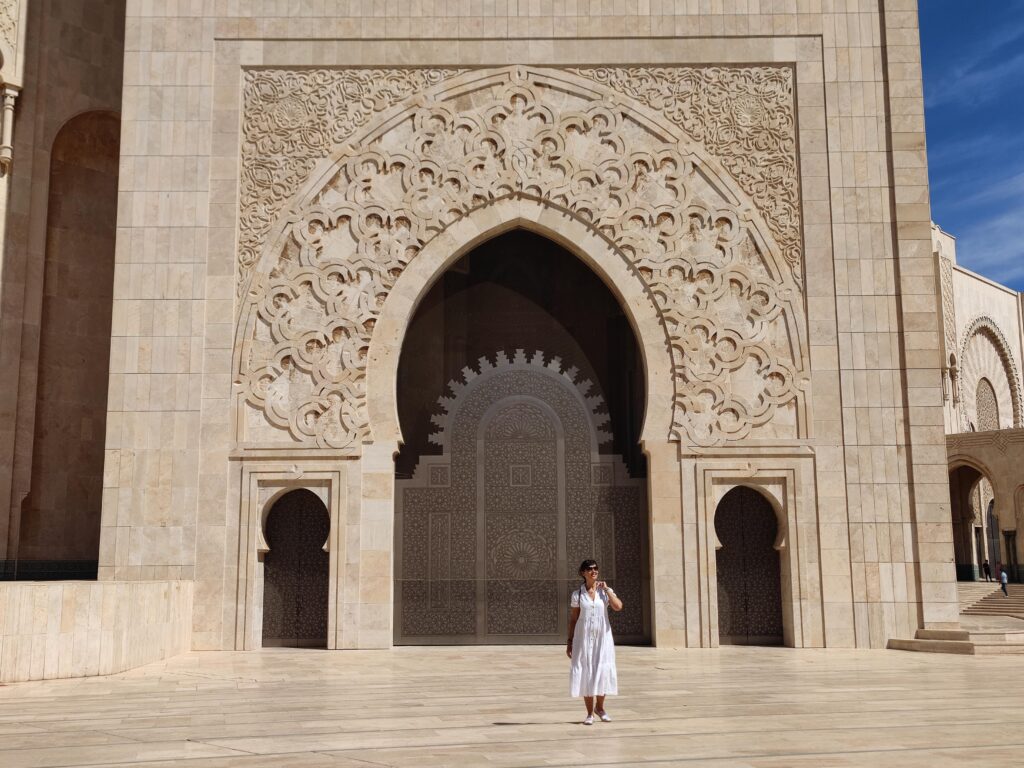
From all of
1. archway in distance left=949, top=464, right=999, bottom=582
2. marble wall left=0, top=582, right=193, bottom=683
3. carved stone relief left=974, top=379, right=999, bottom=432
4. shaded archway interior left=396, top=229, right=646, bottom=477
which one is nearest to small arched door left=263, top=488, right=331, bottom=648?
shaded archway interior left=396, top=229, right=646, bottom=477

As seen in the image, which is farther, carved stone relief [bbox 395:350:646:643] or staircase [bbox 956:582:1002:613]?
staircase [bbox 956:582:1002:613]

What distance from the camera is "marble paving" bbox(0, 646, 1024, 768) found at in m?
4.35

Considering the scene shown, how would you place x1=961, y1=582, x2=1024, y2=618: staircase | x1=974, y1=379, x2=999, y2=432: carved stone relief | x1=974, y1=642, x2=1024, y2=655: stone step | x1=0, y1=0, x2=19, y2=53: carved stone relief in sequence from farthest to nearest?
x1=974, y1=379, x2=999, y2=432: carved stone relief < x1=961, y1=582, x2=1024, y2=618: staircase < x1=0, y1=0, x2=19, y2=53: carved stone relief < x1=974, y1=642, x2=1024, y2=655: stone step

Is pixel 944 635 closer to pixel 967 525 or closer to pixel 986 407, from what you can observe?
pixel 967 525

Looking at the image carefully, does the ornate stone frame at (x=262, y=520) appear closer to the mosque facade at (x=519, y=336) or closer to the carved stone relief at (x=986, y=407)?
the mosque facade at (x=519, y=336)

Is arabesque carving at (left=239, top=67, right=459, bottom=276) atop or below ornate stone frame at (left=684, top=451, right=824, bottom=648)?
atop

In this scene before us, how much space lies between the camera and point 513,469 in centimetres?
1066

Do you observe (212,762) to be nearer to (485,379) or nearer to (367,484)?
(367,484)

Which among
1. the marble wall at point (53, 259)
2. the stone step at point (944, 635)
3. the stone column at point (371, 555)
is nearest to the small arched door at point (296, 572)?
the stone column at point (371, 555)

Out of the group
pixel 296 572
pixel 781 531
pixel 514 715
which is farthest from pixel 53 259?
pixel 514 715

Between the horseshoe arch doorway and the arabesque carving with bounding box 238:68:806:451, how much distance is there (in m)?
0.97

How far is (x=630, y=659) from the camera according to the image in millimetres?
8852

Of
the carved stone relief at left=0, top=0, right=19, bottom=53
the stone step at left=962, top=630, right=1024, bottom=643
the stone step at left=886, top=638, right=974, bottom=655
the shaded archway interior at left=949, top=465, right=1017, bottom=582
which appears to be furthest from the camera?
the shaded archway interior at left=949, top=465, right=1017, bottom=582

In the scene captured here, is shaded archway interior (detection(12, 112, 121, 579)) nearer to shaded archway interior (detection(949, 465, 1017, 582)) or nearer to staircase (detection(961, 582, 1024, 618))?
staircase (detection(961, 582, 1024, 618))
